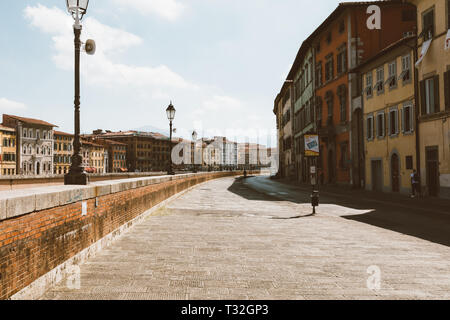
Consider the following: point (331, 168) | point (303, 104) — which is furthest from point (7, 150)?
point (331, 168)

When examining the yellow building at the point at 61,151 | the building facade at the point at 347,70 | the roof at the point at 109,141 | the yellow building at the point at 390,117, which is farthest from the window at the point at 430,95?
the roof at the point at 109,141

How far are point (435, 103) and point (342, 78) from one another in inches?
547

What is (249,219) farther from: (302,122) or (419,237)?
(302,122)

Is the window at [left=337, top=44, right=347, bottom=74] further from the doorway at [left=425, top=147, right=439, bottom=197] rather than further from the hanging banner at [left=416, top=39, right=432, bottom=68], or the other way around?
the doorway at [left=425, top=147, right=439, bottom=197]

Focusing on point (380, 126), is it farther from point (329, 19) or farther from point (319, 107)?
point (319, 107)

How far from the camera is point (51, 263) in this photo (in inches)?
226

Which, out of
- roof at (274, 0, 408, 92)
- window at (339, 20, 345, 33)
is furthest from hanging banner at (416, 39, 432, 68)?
window at (339, 20, 345, 33)

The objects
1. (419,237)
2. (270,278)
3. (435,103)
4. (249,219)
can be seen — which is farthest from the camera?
(435,103)

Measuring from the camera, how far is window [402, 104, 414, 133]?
83.5ft

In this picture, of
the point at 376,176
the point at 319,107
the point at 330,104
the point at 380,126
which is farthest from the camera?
the point at 319,107

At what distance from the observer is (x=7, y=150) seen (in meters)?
90.6

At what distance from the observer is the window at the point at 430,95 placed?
2268cm

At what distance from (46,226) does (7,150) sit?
94.9 meters
